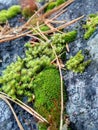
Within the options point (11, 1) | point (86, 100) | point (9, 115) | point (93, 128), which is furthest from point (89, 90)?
point (11, 1)

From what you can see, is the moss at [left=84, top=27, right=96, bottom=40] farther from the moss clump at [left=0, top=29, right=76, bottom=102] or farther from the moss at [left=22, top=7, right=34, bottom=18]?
the moss at [left=22, top=7, right=34, bottom=18]

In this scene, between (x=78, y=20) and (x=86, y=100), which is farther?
(x=78, y=20)

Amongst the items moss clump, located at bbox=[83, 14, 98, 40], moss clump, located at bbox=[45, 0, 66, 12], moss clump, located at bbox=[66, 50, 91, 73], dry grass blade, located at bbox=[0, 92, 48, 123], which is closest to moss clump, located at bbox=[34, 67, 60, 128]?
dry grass blade, located at bbox=[0, 92, 48, 123]

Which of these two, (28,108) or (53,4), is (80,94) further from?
(53,4)

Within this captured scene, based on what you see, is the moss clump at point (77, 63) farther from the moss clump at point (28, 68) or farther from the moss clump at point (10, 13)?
the moss clump at point (10, 13)

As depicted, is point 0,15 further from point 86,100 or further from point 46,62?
point 86,100

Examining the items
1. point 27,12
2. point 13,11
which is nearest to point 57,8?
point 27,12
